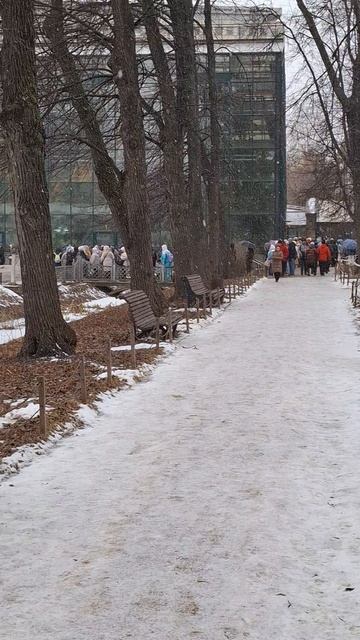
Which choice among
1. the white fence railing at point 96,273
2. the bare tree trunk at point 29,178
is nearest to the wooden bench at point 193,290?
the bare tree trunk at point 29,178

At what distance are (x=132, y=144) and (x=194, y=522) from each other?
10.6 m

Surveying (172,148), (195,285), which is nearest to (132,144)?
(195,285)

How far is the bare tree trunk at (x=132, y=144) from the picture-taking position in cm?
1443

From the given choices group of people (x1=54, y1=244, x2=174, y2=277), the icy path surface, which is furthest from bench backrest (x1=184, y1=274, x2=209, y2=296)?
group of people (x1=54, y1=244, x2=174, y2=277)

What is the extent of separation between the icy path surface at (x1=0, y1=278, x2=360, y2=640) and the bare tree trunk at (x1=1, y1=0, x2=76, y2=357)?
78.6 inches

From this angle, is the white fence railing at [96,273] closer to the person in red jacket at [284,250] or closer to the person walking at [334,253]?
the person in red jacket at [284,250]

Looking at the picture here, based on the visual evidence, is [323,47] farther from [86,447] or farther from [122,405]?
[86,447]

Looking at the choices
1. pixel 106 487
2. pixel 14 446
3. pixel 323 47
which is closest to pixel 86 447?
pixel 14 446

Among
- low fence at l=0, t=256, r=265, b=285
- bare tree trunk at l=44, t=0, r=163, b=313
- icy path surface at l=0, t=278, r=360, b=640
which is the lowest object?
icy path surface at l=0, t=278, r=360, b=640

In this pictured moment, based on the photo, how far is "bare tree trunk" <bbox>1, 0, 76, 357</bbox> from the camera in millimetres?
10094

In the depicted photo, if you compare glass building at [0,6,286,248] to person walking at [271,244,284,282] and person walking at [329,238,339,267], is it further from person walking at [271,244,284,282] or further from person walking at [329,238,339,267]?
person walking at [271,244,284,282]

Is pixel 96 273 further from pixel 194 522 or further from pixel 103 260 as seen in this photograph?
pixel 194 522

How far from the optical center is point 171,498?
5.39 m

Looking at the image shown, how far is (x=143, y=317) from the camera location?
12.9 meters
